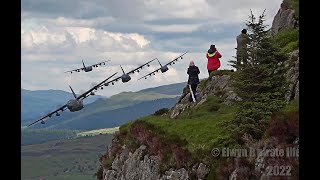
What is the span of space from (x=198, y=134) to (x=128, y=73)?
17.2 metres

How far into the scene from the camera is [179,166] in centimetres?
2128

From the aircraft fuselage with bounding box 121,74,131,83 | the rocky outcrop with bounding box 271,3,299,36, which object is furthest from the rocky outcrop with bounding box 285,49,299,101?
the aircraft fuselage with bounding box 121,74,131,83

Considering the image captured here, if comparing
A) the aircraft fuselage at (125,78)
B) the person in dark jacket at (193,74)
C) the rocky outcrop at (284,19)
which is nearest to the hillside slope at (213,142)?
the person in dark jacket at (193,74)

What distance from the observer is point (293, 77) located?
2206cm

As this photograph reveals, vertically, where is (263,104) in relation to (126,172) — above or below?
above

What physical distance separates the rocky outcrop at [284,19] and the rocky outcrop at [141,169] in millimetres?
17521

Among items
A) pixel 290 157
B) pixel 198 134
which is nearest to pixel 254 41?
pixel 198 134

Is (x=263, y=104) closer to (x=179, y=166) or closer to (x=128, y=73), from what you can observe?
(x=179, y=166)

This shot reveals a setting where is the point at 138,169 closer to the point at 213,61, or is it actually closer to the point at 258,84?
the point at 258,84

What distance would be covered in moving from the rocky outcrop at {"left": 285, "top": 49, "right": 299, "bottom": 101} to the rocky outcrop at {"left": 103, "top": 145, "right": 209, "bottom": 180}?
4552 mm

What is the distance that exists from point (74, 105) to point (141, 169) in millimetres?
5551

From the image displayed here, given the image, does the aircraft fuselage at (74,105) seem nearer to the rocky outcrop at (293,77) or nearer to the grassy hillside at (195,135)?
the grassy hillside at (195,135)

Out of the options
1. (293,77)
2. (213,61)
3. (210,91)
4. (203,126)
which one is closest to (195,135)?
(203,126)
